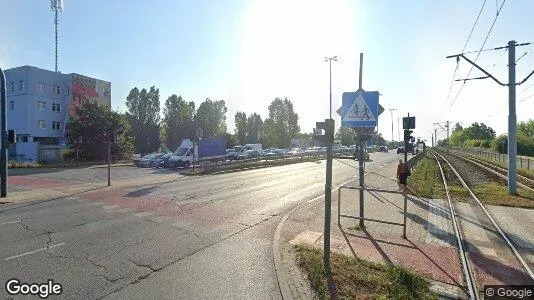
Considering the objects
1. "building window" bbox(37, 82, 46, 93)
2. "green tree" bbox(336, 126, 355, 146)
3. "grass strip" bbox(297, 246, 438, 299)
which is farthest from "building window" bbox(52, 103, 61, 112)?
"green tree" bbox(336, 126, 355, 146)

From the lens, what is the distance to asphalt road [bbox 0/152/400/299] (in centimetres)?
520

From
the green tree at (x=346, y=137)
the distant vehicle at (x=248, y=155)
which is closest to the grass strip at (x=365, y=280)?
the distant vehicle at (x=248, y=155)

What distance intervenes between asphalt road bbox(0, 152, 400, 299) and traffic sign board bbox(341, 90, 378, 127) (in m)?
3.50

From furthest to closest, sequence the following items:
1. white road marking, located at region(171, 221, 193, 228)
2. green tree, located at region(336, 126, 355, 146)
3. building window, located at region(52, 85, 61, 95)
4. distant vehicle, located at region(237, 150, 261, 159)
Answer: green tree, located at region(336, 126, 355, 146) → building window, located at region(52, 85, 61, 95) → distant vehicle, located at region(237, 150, 261, 159) → white road marking, located at region(171, 221, 193, 228)

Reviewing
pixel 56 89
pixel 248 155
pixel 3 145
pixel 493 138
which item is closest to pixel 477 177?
pixel 3 145

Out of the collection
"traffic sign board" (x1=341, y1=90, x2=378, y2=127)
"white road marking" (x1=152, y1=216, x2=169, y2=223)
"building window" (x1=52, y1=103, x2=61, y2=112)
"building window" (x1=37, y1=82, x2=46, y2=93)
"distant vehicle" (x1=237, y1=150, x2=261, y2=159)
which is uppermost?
"building window" (x1=37, y1=82, x2=46, y2=93)

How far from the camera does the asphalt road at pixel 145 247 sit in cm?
520

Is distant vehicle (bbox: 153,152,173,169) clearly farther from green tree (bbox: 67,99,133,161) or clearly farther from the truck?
green tree (bbox: 67,99,133,161)

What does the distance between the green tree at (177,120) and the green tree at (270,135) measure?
18294 millimetres

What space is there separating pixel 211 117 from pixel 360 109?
6675 cm

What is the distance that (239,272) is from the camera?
5.77 metres

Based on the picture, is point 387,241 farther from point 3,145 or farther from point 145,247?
point 3,145

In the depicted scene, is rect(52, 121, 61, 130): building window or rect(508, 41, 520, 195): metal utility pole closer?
rect(508, 41, 520, 195): metal utility pole

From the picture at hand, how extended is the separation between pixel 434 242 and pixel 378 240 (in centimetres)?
121
